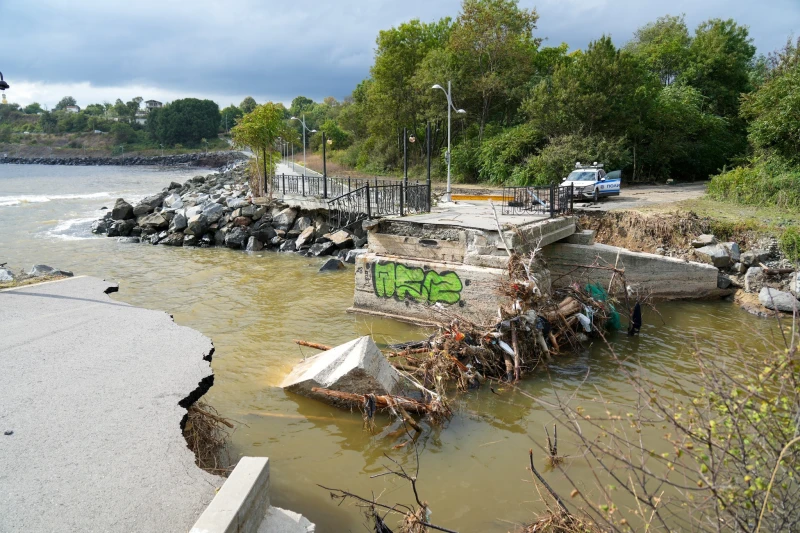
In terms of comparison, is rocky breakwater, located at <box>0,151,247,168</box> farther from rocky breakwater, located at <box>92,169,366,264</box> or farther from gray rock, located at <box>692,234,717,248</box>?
gray rock, located at <box>692,234,717,248</box>

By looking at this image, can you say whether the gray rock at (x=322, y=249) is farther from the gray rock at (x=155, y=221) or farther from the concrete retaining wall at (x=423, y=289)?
the gray rock at (x=155, y=221)

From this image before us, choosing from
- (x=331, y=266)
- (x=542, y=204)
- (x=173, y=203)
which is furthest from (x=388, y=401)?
(x=173, y=203)

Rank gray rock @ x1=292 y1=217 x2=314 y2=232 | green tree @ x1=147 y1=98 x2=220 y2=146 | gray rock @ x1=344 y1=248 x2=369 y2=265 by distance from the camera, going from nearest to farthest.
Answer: gray rock @ x1=344 y1=248 x2=369 y2=265, gray rock @ x1=292 y1=217 x2=314 y2=232, green tree @ x1=147 y1=98 x2=220 y2=146

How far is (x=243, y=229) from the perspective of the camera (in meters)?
23.2

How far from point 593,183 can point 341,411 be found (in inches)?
721

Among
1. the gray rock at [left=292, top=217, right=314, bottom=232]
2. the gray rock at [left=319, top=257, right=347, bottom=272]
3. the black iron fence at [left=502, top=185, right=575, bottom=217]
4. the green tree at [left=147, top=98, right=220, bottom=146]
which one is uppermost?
the green tree at [left=147, top=98, right=220, bottom=146]

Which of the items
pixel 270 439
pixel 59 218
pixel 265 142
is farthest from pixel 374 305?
pixel 59 218

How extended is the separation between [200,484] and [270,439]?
280 cm

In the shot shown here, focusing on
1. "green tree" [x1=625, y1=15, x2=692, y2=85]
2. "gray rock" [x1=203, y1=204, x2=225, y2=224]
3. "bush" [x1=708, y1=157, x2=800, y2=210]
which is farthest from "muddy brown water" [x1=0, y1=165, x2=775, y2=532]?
"green tree" [x1=625, y1=15, x2=692, y2=85]

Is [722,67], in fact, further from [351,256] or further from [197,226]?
[197,226]

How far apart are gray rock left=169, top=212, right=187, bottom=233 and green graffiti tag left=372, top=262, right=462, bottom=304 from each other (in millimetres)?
14771

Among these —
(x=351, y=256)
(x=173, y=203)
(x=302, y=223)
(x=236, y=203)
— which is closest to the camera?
(x=351, y=256)

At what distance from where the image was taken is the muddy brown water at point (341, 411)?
5.92 meters

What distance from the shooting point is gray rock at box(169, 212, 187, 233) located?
2414cm
